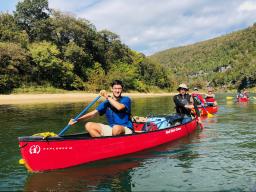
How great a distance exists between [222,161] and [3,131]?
1041 centimetres

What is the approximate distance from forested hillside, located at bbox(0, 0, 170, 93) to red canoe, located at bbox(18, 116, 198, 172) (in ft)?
139

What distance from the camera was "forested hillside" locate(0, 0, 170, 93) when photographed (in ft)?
179

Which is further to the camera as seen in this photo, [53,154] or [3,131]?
[3,131]

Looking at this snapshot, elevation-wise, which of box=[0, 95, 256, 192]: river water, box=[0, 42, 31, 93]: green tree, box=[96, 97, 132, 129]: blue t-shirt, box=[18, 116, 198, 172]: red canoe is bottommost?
box=[0, 95, 256, 192]: river water

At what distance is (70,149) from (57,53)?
169 ft

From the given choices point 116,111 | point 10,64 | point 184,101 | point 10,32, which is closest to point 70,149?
point 116,111

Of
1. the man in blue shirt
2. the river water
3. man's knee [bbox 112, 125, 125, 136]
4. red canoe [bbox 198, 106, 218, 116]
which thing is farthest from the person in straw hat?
man's knee [bbox 112, 125, 125, 136]

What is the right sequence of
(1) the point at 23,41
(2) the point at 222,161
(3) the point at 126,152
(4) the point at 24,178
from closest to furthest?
(4) the point at 24,178, (2) the point at 222,161, (3) the point at 126,152, (1) the point at 23,41

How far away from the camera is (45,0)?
73.0m

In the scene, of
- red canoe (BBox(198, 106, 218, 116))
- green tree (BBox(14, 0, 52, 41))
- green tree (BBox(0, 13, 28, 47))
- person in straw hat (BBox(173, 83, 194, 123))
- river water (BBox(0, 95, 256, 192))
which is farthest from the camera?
green tree (BBox(14, 0, 52, 41))

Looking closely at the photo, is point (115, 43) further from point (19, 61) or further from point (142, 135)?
point (142, 135)

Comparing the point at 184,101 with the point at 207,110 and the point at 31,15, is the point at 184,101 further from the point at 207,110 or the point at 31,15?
the point at 31,15

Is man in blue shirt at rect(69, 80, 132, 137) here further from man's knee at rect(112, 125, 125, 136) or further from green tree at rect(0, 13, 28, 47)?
green tree at rect(0, 13, 28, 47)

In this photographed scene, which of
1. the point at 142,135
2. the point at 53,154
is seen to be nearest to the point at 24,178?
the point at 53,154
